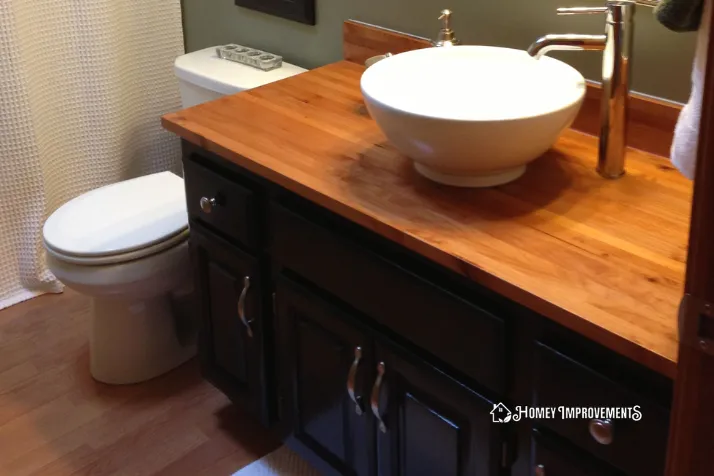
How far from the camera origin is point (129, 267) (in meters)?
1.99

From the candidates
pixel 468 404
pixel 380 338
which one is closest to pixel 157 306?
pixel 380 338

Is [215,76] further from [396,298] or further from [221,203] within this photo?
[396,298]

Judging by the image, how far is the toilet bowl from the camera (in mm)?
1992

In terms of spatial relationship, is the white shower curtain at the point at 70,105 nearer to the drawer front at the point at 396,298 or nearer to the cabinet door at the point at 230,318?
the cabinet door at the point at 230,318

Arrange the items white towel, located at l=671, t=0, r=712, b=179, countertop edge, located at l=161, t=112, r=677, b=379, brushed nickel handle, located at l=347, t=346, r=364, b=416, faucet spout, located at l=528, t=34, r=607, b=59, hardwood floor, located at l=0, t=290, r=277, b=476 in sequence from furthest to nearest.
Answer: hardwood floor, located at l=0, t=290, r=277, b=476 < brushed nickel handle, located at l=347, t=346, r=364, b=416 < faucet spout, located at l=528, t=34, r=607, b=59 < countertop edge, located at l=161, t=112, r=677, b=379 < white towel, located at l=671, t=0, r=712, b=179

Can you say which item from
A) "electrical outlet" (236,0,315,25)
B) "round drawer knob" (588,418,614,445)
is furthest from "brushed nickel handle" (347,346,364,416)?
"electrical outlet" (236,0,315,25)

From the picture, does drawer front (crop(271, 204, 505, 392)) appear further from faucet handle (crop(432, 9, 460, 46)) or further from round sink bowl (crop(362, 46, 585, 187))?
faucet handle (crop(432, 9, 460, 46))

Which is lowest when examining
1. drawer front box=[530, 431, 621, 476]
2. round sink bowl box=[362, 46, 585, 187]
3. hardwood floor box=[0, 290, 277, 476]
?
hardwood floor box=[0, 290, 277, 476]

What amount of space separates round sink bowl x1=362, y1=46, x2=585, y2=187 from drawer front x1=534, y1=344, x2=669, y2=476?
12.7 inches

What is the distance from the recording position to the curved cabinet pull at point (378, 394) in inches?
55.3

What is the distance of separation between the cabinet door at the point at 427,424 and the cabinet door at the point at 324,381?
5 centimetres

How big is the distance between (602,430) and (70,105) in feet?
6.50

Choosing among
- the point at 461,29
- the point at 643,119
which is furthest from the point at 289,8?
the point at 643,119

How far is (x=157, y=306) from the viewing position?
2186 mm
